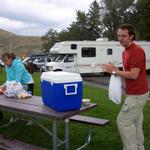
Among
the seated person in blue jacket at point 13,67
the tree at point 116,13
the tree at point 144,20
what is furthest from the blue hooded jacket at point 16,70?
the tree at point 116,13

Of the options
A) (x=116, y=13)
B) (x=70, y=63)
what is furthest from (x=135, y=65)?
(x=116, y=13)

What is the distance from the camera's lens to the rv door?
81.7 feet

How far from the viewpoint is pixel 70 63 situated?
25375mm

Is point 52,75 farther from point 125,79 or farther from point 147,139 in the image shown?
point 147,139

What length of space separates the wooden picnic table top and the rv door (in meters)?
19.1

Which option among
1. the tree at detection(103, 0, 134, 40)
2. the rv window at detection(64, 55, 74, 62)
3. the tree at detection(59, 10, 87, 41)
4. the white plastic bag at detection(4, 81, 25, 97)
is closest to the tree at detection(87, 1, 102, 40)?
the tree at detection(59, 10, 87, 41)

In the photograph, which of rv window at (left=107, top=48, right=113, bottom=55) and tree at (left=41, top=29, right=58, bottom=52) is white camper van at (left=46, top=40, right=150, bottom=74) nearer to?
rv window at (left=107, top=48, right=113, bottom=55)

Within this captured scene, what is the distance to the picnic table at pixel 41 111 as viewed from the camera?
4.39 meters

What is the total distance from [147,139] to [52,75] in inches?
90.7

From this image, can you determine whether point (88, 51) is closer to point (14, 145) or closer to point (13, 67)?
point (13, 67)

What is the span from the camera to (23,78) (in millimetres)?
6781

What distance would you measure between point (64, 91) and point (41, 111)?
1.39 ft

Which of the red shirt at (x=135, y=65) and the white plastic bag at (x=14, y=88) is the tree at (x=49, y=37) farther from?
the red shirt at (x=135, y=65)

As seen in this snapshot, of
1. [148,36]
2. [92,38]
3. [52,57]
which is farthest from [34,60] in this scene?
[92,38]
